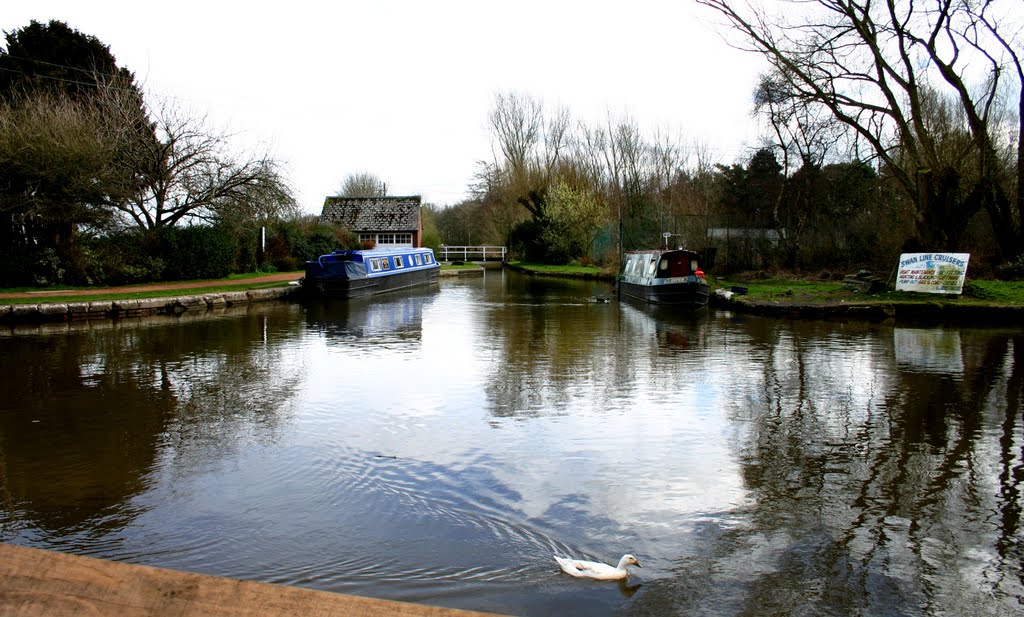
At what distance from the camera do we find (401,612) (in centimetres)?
182

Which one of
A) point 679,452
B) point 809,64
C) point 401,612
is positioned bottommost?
point 679,452

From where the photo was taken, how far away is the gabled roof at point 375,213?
164 ft

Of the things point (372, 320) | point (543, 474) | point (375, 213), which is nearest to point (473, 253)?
point (375, 213)

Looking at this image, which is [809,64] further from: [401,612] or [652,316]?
[401,612]

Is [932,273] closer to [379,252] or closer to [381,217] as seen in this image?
[379,252]

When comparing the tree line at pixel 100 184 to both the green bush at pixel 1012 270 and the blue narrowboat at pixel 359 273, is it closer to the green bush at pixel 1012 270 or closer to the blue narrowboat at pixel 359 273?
the blue narrowboat at pixel 359 273

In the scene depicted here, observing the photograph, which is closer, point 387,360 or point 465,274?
point 387,360

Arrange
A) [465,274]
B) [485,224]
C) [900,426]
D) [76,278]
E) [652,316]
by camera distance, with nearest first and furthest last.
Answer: [900,426] → [652,316] → [76,278] → [465,274] → [485,224]

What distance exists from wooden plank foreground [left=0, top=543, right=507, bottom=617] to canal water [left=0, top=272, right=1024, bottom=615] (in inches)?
68.2

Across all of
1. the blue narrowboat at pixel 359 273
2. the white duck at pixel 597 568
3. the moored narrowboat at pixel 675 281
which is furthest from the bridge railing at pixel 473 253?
the white duck at pixel 597 568

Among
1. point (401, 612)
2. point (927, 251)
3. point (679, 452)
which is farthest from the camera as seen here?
point (927, 251)

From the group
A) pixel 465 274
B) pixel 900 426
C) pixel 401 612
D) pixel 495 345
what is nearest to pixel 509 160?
pixel 465 274

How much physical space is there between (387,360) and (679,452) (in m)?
5.81

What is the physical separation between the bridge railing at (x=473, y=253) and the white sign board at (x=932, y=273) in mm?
38357
